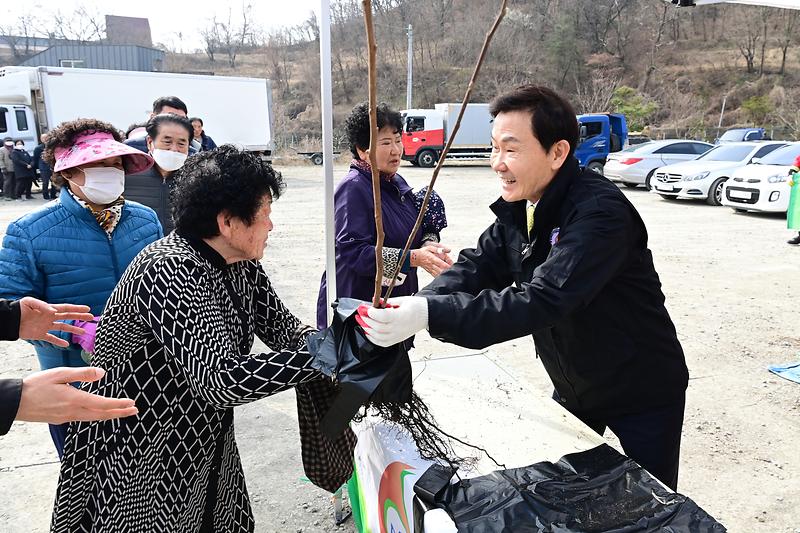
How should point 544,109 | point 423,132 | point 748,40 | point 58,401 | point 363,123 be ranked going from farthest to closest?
1. point 748,40
2. point 423,132
3. point 363,123
4. point 544,109
5. point 58,401

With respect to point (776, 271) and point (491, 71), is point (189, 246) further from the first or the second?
point (491, 71)

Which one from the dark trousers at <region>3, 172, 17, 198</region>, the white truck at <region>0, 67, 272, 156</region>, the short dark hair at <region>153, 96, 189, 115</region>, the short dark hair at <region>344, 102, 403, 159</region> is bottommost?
the dark trousers at <region>3, 172, 17, 198</region>

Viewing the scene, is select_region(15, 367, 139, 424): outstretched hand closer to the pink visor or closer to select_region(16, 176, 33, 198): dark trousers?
the pink visor

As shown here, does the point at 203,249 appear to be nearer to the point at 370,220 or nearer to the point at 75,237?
the point at 75,237

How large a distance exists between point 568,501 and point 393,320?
603 millimetres

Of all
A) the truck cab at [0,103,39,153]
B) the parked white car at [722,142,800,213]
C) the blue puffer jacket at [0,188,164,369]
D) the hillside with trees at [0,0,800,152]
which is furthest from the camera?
the hillside with trees at [0,0,800,152]

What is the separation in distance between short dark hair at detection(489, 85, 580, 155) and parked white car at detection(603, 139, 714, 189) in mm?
14929

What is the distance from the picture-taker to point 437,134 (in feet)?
76.6

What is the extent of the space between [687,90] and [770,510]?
2000 inches

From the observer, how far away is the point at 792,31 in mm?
47094

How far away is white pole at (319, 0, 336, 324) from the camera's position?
1.79 m

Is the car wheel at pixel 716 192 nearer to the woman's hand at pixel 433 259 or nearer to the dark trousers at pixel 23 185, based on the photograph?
the woman's hand at pixel 433 259

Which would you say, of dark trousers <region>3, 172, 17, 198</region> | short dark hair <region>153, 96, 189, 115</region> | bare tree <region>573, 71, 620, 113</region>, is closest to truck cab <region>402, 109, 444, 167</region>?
dark trousers <region>3, 172, 17, 198</region>

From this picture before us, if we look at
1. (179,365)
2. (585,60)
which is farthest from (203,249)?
(585,60)
